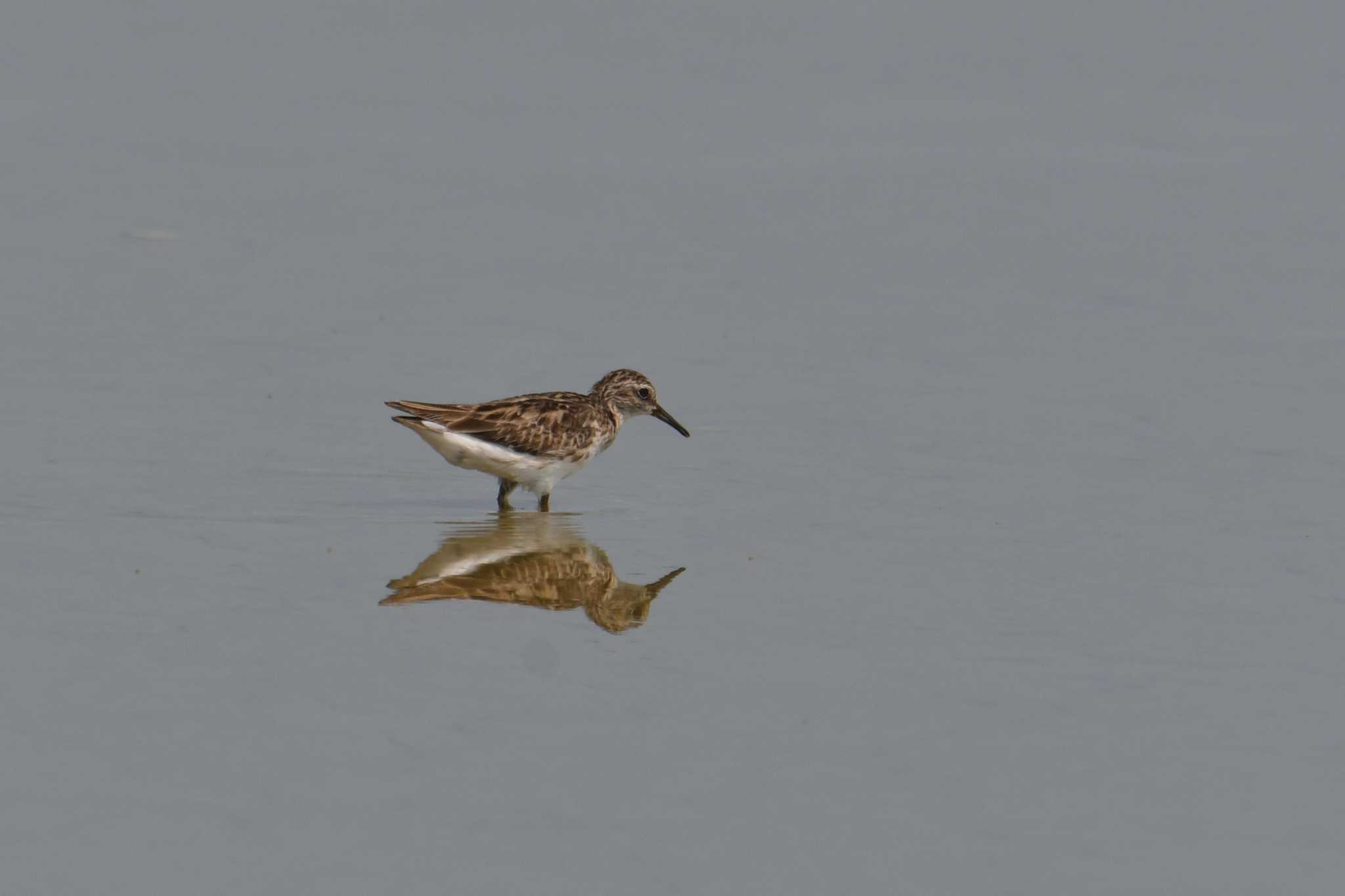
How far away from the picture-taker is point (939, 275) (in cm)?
2291

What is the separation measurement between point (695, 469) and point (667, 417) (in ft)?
2.74

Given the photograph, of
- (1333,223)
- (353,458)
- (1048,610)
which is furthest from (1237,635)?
(1333,223)

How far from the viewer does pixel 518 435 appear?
658 inches

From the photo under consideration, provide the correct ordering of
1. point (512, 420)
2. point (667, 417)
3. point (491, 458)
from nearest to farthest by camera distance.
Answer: point (491, 458), point (512, 420), point (667, 417)

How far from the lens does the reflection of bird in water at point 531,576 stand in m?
13.2

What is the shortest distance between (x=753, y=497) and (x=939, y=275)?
736cm

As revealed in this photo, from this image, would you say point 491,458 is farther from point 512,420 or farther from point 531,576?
point 531,576

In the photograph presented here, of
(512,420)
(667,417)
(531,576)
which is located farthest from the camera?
(667,417)

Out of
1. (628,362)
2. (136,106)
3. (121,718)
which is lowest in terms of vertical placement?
(121,718)

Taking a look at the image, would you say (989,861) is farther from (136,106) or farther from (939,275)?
(136,106)

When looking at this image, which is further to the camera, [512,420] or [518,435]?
[512,420]

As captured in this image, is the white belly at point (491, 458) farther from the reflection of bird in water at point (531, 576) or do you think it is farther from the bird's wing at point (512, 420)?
the reflection of bird in water at point (531, 576)

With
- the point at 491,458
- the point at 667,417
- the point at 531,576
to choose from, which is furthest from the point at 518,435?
the point at 531,576

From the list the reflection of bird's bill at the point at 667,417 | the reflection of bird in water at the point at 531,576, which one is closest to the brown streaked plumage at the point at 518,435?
the reflection of bird's bill at the point at 667,417
